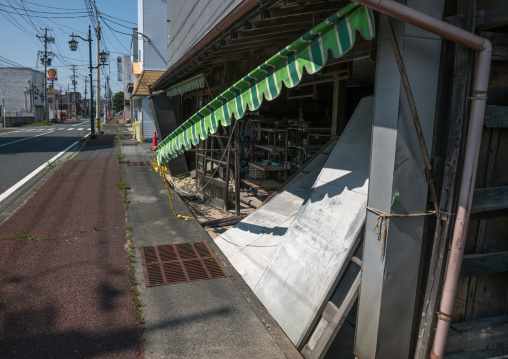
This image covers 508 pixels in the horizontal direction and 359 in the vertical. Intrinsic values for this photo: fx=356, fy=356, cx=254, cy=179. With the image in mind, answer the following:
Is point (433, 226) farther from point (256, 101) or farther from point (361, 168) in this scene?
point (256, 101)

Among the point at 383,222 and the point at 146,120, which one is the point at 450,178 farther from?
the point at 146,120

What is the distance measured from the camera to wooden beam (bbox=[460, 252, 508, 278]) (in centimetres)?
284

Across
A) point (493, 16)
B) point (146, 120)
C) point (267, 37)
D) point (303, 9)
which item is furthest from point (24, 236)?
point (146, 120)

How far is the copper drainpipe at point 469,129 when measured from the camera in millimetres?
2215

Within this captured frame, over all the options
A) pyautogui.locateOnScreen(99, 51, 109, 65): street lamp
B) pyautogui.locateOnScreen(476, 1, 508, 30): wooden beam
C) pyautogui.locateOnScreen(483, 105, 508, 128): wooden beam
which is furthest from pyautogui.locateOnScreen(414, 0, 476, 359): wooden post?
pyautogui.locateOnScreen(99, 51, 109, 65): street lamp

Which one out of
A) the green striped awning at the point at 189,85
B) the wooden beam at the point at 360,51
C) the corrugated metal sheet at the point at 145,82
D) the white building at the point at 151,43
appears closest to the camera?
the wooden beam at the point at 360,51

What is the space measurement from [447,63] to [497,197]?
114 centimetres

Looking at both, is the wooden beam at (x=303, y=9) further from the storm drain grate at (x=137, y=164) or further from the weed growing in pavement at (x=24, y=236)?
the storm drain grate at (x=137, y=164)

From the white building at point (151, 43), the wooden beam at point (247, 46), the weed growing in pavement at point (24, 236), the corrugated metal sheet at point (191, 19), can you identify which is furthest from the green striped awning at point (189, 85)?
the white building at point (151, 43)

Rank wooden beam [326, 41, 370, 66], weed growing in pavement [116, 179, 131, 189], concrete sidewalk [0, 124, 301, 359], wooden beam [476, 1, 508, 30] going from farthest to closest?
weed growing in pavement [116, 179, 131, 189]
wooden beam [326, 41, 370, 66]
concrete sidewalk [0, 124, 301, 359]
wooden beam [476, 1, 508, 30]

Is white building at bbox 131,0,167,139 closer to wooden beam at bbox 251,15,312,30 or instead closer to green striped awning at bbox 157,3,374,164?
green striped awning at bbox 157,3,374,164

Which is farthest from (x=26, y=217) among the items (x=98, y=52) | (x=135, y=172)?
(x=98, y=52)

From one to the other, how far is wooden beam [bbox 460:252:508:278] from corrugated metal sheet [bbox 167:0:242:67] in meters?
Answer: 6.54

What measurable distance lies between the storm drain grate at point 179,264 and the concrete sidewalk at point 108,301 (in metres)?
0.12
